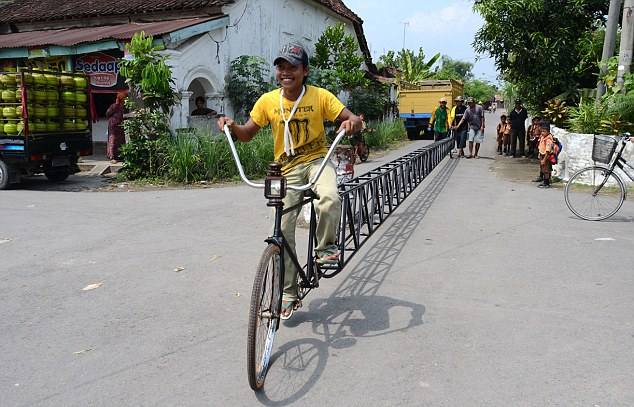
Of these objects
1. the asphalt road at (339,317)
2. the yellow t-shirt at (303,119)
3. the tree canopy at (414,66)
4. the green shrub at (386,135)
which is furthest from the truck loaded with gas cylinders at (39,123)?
the tree canopy at (414,66)

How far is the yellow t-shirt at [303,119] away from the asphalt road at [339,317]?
126 centimetres

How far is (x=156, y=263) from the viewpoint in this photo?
234 inches

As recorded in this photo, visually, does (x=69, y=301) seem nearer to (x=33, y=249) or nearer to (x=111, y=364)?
(x=111, y=364)

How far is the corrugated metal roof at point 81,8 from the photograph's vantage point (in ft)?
51.0

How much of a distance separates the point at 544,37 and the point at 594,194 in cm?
831

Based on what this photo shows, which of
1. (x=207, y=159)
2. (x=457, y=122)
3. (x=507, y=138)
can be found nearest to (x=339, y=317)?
(x=207, y=159)

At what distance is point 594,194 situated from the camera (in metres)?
7.97

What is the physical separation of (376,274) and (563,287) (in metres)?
1.69

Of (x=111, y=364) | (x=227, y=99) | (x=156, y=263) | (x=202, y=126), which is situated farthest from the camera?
(x=227, y=99)

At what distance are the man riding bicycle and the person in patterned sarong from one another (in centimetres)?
1049

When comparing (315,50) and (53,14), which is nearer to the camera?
(53,14)

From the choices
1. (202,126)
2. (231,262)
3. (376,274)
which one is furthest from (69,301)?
(202,126)

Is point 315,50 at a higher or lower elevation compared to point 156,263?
higher

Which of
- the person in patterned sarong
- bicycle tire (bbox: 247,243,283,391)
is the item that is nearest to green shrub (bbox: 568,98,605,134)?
bicycle tire (bbox: 247,243,283,391)
